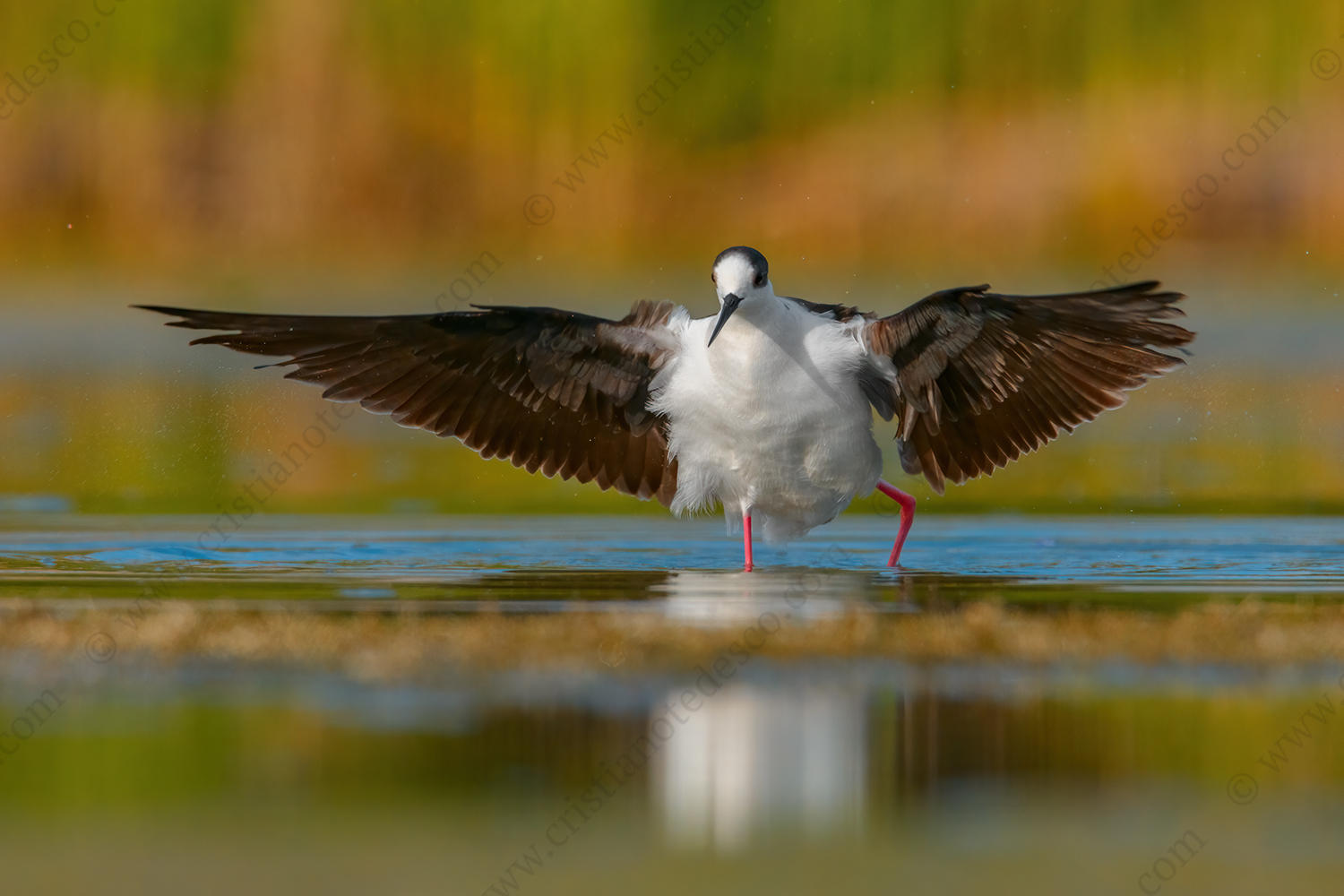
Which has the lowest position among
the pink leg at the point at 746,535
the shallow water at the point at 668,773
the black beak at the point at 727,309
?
the shallow water at the point at 668,773

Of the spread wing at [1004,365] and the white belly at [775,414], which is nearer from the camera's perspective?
the spread wing at [1004,365]

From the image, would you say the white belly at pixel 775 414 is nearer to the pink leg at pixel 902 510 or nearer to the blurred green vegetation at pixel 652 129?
the pink leg at pixel 902 510

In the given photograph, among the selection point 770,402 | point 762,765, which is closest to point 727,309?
point 770,402

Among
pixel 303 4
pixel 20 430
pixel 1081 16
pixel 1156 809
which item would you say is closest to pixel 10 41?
pixel 303 4

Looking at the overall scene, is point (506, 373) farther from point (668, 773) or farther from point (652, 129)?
point (652, 129)

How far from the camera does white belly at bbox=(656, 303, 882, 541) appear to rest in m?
8.40

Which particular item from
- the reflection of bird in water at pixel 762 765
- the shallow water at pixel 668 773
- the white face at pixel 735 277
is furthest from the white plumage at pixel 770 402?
the reflection of bird in water at pixel 762 765

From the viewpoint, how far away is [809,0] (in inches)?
908

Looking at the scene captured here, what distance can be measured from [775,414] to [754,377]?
0.18m

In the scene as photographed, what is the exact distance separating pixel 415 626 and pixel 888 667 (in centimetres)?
158

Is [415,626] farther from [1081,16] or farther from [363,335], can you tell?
[1081,16]

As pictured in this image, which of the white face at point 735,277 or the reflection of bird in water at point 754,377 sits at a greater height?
the white face at point 735,277

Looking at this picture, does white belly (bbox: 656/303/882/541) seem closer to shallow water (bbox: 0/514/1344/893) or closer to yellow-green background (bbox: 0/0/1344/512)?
shallow water (bbox: 0/514/1344/893)

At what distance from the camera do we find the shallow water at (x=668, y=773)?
4113mm
